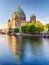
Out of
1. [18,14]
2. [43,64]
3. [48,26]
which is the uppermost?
[18,14]

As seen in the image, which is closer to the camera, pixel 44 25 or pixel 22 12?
pixel 44 25

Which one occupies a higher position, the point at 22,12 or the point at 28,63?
the point at 22,12

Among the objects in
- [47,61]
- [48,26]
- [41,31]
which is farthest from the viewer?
[41,31]

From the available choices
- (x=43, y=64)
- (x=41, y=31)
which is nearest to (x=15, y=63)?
(x=43, y=64)

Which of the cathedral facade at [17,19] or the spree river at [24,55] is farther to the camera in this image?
the cathedral facade at [17,19]

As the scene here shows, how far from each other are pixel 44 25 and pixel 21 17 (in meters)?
10.5

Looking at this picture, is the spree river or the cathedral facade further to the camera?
the cathedral facade

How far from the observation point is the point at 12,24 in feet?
87.1

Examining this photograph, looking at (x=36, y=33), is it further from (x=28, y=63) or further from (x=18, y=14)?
(x=28, y=63)

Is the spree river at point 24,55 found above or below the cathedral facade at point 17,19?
below

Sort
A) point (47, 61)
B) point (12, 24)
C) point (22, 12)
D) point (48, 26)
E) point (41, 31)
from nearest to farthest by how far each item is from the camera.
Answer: point (47, 61)
point (48, 26)
point (41, 31)
point (22, 12)
point (12, 24)

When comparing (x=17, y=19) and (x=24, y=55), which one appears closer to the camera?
(x=24, y=55)

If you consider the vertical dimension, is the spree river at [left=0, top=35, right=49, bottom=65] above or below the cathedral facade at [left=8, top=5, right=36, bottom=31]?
below

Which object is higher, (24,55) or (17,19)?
(17,19)
